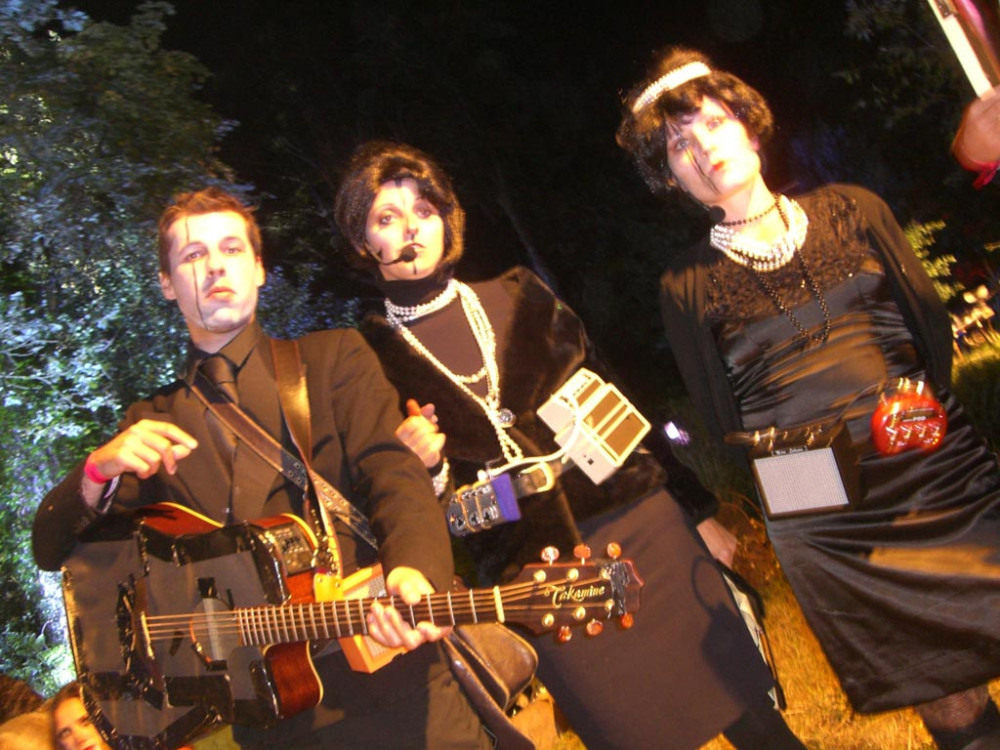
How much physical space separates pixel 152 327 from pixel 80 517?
4004mm

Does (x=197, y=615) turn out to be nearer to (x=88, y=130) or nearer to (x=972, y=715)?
(x=972, y=715)

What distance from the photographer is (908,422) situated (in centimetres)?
224

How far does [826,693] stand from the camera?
4473 mm

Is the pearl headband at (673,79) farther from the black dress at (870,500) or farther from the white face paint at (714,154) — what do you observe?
the black dress at (870,500)

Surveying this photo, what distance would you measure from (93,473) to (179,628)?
1.64 ft

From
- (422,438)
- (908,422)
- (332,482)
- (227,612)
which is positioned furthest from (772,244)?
(227,612)

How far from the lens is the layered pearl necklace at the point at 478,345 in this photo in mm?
2674

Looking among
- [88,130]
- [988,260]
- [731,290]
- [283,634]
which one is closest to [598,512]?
[731,290]

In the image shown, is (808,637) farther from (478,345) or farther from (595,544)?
(478,345)

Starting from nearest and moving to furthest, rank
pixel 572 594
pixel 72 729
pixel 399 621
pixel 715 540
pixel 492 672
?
pixel 399 621
pixel 572 594
pixel 492 672
pixel 715 540
pixel 72 729

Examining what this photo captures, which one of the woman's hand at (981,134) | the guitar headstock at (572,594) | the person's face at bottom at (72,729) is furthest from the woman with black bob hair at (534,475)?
the person's face at bottom at (72,729)

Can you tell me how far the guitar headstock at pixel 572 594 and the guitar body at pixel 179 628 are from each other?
54 centimetres

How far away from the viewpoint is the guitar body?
2.06 metres

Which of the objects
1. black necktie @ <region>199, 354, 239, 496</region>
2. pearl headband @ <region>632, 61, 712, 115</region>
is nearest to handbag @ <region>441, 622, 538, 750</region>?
black necktie @ <region>199, 354, 239, 496</region>
